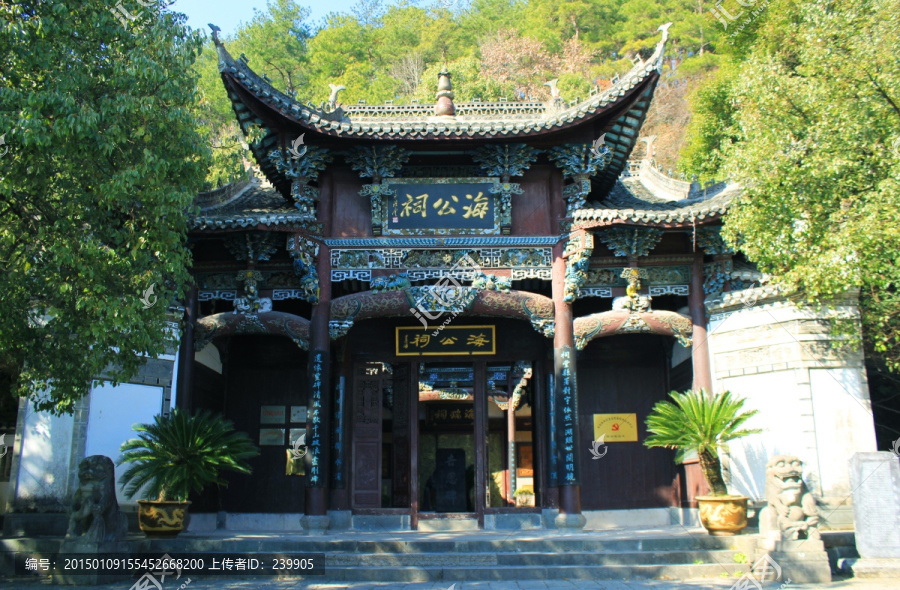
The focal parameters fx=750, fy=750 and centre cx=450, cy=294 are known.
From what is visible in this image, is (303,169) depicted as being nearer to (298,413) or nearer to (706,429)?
(298,413)

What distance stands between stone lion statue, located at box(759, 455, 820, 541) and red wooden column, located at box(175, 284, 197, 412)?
701cm

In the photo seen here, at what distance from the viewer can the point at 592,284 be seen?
1030 centimetres

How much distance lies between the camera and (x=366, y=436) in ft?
35.8

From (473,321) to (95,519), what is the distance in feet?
18.2

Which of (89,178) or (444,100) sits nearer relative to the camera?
(89,178)

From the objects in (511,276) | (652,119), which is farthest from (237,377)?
(652,119)

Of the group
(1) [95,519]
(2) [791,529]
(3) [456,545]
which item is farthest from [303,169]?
(2) [791,529]

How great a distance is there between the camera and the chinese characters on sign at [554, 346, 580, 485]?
30.9 ft

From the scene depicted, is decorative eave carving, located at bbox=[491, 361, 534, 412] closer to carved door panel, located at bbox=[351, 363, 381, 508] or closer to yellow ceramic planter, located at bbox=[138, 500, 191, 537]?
carved door panel, located at bbox=[351, 363, 381, 508]

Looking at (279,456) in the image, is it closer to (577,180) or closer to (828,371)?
(577,180)

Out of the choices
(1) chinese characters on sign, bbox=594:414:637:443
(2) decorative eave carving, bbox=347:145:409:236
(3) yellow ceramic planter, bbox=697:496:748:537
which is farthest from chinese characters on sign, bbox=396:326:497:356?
(3) yellow ceramic planter, bbox=697:496:748:537

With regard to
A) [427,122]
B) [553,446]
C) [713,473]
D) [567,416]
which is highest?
[427,122]

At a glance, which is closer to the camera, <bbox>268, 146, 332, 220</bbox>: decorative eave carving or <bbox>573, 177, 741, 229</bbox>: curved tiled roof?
<bbox>573, 177, 741, 229</bbox>: curved tiled roof

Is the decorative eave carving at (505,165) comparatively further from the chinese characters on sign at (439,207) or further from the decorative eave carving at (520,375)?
the decorative eave carving at (520,375)
